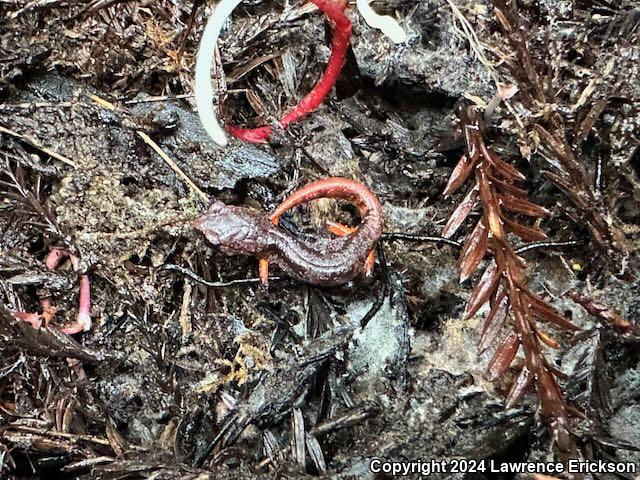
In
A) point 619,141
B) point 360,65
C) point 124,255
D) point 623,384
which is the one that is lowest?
point 623,384

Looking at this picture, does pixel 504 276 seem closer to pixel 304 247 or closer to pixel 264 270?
pixel 304 247

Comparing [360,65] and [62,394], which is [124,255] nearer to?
[62,394]

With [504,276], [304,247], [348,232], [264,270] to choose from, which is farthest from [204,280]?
[504,276]

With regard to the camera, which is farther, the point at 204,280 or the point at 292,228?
the point at 292,228

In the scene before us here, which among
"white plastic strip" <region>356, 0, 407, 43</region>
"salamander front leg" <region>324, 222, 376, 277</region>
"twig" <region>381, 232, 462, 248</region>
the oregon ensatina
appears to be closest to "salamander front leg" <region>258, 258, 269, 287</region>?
the oregon ensatina

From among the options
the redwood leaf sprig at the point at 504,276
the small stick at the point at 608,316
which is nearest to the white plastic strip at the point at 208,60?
the redwood leaf sprig at the point at 504,276

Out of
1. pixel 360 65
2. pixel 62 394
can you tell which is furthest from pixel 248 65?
pixel 62 394
